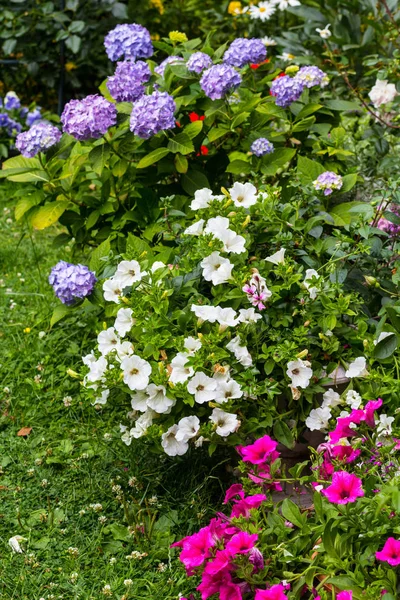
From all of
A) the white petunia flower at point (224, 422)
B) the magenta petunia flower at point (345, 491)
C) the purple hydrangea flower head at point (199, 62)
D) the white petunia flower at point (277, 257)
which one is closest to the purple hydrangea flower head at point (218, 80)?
the purple hydrangea flower head at point (199, 62)

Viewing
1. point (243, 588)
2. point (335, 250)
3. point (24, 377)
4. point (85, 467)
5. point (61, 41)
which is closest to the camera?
point (243, 588)

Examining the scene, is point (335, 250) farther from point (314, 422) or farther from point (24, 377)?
point (24, 377)

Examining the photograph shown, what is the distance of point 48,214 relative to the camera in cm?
305

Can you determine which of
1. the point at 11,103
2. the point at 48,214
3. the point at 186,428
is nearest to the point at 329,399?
the point at 186,428

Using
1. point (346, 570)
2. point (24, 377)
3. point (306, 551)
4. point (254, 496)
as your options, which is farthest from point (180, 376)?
point (24, 377)

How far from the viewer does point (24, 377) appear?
316 cm

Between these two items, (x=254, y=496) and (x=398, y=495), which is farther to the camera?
(x=254, y=496)

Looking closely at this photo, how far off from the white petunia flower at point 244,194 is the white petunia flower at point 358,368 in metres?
0.60

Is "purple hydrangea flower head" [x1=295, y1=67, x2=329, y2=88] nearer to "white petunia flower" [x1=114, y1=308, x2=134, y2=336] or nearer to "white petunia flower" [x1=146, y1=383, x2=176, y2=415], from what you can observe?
"white petunia flower" [x1=114, y1=308, x2=134, y2=336]

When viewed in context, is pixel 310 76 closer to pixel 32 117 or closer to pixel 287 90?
pixel 287 90

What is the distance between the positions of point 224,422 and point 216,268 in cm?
44

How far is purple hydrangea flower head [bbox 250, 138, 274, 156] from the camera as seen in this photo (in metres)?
2.94

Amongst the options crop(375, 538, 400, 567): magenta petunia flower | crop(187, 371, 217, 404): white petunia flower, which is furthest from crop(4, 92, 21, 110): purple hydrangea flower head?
crop(375, 538, 400, 567): magenta petunia flower

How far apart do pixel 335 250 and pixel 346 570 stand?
989mm
